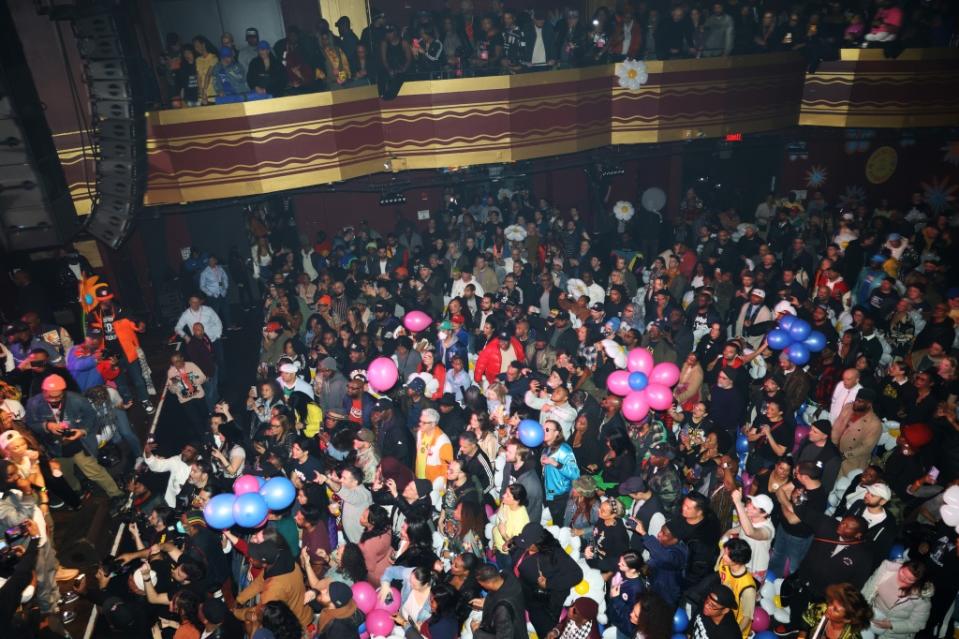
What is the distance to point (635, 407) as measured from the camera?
6984 millimetres

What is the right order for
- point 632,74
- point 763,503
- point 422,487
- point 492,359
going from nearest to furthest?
point 763,503 < point 422,487 < point 492,359 < point 632,74

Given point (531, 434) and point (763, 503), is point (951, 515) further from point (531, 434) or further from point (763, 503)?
point (531, 434)

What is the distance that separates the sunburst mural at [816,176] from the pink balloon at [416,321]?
1258cm

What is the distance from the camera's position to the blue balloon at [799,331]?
26.4 ft

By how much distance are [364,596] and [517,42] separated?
36.1 feet

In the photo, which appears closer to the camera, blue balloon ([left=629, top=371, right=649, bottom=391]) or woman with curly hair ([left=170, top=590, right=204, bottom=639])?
woman with curly hair ([left=170, top=590, right=204, bottom=639])

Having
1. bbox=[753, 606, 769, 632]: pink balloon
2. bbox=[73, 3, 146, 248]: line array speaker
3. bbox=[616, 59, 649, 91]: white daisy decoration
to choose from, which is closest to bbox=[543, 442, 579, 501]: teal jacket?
bbox=[753, 606, 769, 632]: pink balloon

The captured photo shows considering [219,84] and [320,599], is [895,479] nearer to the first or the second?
[320,599]

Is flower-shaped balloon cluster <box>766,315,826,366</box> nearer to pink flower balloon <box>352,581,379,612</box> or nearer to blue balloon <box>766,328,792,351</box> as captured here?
blue balloon <box>766,328,792,351</box>

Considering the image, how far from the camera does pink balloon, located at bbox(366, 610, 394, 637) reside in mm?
5195

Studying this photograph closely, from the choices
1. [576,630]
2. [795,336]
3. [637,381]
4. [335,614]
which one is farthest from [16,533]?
[795,336]

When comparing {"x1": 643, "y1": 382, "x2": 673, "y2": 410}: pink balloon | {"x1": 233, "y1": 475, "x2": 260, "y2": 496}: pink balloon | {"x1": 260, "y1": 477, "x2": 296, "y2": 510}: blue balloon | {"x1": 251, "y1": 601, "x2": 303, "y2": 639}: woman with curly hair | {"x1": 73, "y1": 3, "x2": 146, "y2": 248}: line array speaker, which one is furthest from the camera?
{"x1": 73, "y1": 3, "x2": 146, "y2": 248}: line array speaker

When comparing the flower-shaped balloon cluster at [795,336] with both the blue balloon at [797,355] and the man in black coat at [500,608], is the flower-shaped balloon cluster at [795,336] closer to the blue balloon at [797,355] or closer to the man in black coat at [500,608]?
the blue balloon at [797,355]

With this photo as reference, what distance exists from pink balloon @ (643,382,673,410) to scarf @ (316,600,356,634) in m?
3.80
